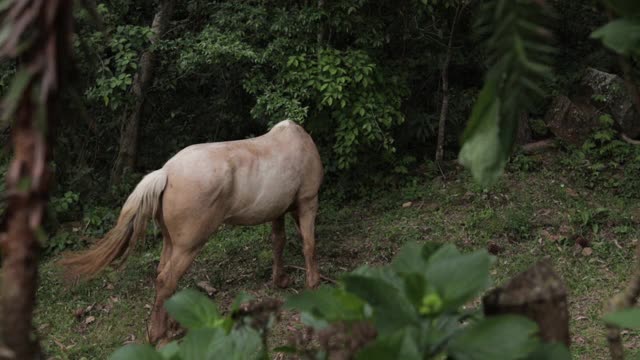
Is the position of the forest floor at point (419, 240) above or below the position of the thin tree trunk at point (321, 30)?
below

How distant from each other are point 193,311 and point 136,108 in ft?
20.9

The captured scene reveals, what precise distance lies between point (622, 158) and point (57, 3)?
6637mm

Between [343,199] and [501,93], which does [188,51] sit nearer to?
[343,199]

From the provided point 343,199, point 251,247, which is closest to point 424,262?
point 251,247

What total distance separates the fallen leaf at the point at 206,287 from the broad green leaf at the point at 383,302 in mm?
4432

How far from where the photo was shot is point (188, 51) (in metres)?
5.99

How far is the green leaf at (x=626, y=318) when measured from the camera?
934 mm

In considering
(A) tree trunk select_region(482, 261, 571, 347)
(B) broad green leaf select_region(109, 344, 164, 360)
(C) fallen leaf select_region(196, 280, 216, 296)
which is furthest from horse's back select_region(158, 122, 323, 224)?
(A) tree trunk select_region(482, 261, 571, 347)

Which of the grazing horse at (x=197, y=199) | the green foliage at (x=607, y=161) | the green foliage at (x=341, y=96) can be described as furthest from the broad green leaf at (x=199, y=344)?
the green foliage at (x=607, y=161)

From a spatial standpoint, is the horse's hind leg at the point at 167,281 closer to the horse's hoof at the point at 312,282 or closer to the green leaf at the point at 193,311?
the horse's hoof at the point at 312,282

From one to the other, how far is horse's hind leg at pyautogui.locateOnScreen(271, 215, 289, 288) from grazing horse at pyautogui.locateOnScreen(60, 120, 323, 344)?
33cm

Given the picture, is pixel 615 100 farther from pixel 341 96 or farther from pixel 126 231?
pixel 126 231

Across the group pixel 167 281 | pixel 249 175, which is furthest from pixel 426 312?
pixel 249 175

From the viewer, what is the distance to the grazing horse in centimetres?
426
